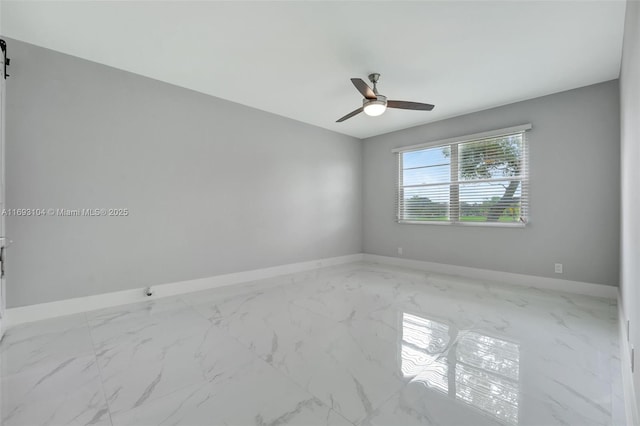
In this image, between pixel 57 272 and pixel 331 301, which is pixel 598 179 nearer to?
pixel 331 301

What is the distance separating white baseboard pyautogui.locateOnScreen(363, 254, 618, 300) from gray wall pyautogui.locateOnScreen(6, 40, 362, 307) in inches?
79.4

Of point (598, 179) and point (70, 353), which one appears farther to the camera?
point (598, 179)

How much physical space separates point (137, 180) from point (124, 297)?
1336mm

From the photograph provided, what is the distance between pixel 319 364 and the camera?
1.88 metres

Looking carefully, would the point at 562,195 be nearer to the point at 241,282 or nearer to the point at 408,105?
the point at 408,105

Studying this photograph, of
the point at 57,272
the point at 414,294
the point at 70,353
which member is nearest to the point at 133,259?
the point at 57,272

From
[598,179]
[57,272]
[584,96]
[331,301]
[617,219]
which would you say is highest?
[584,96]

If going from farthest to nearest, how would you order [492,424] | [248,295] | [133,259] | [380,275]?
[380,275] → [248,295] → [133,259] → [492,424]

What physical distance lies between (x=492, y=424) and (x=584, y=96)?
4.10 meters

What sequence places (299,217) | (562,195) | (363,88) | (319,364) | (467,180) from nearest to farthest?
(319,364)
(363,88)
(562,195)
(467,180)
(299,217)

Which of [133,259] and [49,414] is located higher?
[133,259]

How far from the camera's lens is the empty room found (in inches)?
64.1

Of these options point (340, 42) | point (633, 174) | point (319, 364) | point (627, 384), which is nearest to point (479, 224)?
point (633, 174)

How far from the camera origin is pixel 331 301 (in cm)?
323
